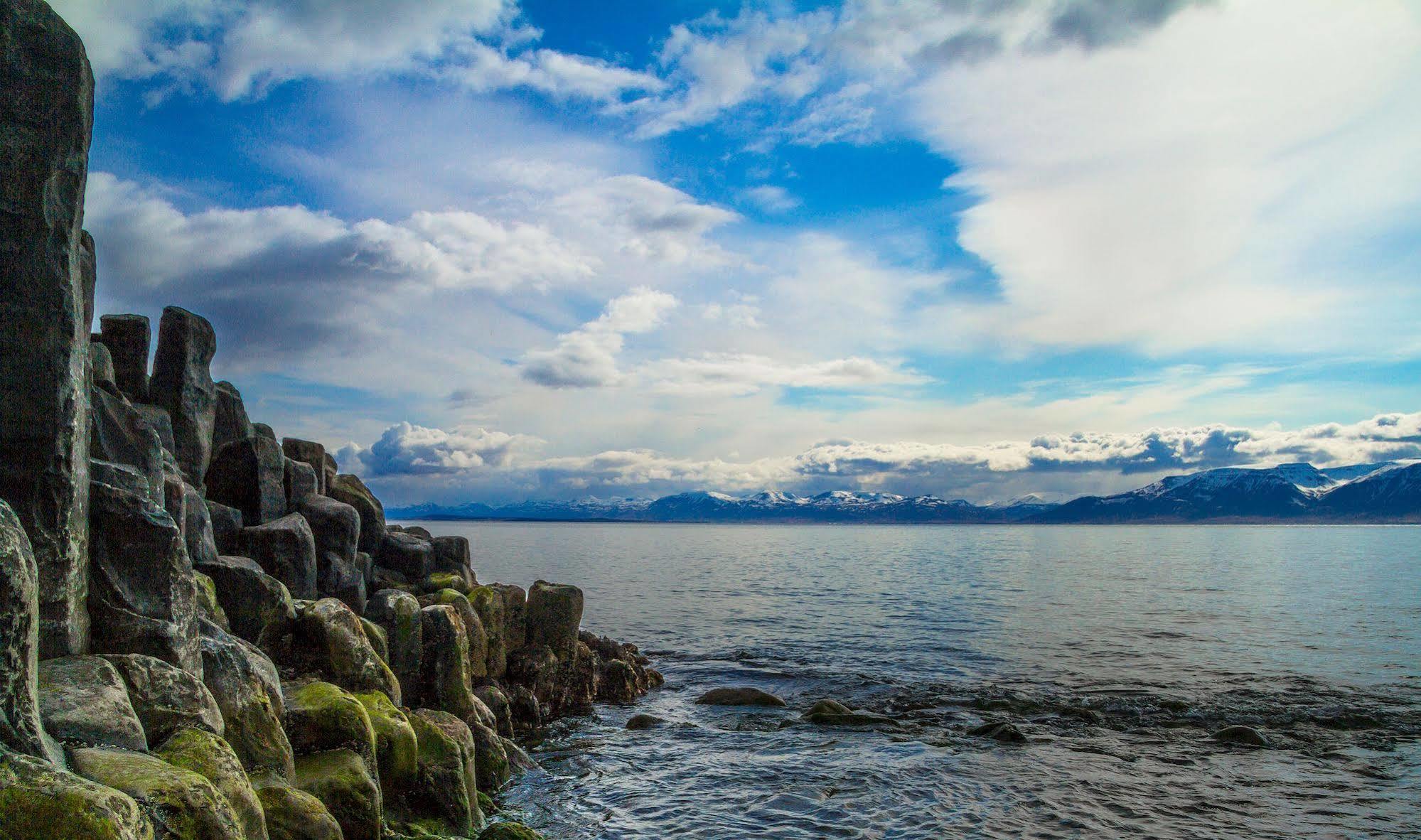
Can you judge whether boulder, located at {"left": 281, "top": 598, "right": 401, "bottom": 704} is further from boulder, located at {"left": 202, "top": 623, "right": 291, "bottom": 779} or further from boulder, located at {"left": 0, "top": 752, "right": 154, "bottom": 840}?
boulder, located at {"left": 0, "top": 752, "right": 154, "bottom": 840}

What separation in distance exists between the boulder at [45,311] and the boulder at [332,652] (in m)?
5.69

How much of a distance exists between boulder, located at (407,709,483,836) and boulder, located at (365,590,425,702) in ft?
10.8

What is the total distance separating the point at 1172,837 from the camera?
16.2 m

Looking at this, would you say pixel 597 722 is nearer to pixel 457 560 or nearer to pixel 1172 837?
pixel 457 560

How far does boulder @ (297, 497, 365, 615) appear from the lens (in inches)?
910

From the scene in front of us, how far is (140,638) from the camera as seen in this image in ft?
33.1

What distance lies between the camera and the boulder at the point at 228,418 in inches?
1010

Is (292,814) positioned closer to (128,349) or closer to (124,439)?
(124,439)

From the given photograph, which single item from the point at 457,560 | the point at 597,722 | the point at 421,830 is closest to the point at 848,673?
the point at 597,722

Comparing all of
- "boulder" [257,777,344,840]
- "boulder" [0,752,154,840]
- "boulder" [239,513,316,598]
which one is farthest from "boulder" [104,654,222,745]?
"boulder" [239,513,316,598]

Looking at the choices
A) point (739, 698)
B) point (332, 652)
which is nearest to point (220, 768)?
point (332, 652)

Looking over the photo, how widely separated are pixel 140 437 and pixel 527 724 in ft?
50.0

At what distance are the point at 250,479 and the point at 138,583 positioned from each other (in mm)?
14134

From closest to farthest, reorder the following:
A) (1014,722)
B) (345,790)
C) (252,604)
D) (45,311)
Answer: (45,311), (345,790), (252,604), (1014,722)
